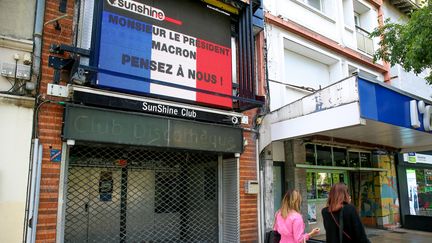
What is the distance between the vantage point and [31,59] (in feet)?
18.1

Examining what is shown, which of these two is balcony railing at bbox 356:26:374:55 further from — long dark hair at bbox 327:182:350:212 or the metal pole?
the metal pole

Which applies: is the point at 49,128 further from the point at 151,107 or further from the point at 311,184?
the point at 311,184

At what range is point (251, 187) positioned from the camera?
7.59 m

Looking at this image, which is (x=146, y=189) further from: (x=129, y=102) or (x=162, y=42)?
(x=162, y=42)

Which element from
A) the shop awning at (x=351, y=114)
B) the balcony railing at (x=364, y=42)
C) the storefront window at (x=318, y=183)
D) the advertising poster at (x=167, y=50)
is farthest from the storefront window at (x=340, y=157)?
the advertising poster at (x=167, y=50)

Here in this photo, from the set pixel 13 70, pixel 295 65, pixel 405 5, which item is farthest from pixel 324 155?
pixel 405 5

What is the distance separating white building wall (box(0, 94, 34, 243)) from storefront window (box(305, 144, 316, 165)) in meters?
7.01

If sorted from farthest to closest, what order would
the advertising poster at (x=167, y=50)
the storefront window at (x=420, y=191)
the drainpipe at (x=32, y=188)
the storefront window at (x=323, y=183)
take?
1. the storefront window at (x=420, y=191)
2. the storefront window at (x=323, y=183)
3. the advertising poster at (x=167, y=50)
4. the drainpipe at (x=32, y=188)

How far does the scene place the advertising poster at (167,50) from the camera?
600 centimetres

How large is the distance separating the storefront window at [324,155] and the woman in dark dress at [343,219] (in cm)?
587

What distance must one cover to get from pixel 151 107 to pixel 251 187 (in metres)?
2.86

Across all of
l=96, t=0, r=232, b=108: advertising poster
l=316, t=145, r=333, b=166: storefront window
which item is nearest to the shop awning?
l=316, t=145, r=333, b=166: storefront window

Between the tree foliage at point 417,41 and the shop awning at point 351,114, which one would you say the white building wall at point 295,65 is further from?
the tree foliage at point 417,41

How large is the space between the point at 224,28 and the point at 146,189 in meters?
3.82
